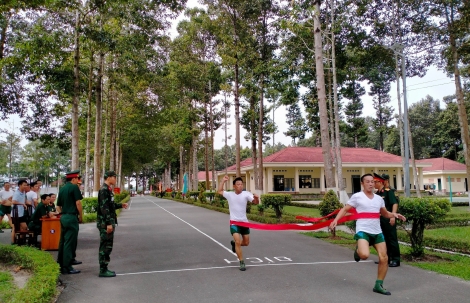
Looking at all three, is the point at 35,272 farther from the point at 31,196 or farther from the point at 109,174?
the point at 31,196

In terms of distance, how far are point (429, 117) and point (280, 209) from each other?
50229mm

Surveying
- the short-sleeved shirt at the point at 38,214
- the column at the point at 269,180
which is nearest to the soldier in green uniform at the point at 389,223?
the short-sleeved shirt at the point at 38,214

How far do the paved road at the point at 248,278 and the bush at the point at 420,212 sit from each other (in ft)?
3.16

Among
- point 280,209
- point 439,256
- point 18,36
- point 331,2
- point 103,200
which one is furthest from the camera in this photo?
point 331,2

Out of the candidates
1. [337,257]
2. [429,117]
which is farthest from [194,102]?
[429,117]

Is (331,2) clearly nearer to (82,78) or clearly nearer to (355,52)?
(355,52)

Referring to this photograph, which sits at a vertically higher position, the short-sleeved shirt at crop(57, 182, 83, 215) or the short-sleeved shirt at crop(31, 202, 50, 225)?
the short-sleeved shirt at crop(57, 182, 83, 215)

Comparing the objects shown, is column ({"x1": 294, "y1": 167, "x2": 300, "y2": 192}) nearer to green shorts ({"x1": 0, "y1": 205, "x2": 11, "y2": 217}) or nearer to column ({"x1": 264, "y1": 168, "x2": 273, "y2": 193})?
column ({"x1": 264, "y1": 168, "x2": 273, "y2": 193})

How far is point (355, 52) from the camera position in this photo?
22438mm

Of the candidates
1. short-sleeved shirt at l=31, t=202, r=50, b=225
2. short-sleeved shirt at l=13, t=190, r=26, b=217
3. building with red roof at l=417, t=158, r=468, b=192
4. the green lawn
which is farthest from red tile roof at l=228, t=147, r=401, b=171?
short-sleeved shirt at l=31, t=202, r=50, b=225

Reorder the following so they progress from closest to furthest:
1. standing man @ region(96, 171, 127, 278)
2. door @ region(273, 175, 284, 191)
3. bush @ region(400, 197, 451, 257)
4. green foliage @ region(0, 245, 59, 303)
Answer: green foliage @ region(0, 245, 59, 303)
standing man @ region(96, 171, 127, 278)
bush @ region(400, 197, 451, 257)
door @ region(273, 175, 284, 191)

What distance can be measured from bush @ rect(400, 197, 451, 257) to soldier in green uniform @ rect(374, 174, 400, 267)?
0.69 m

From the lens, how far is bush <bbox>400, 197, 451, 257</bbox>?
25.2 ft

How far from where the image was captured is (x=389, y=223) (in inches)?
288
